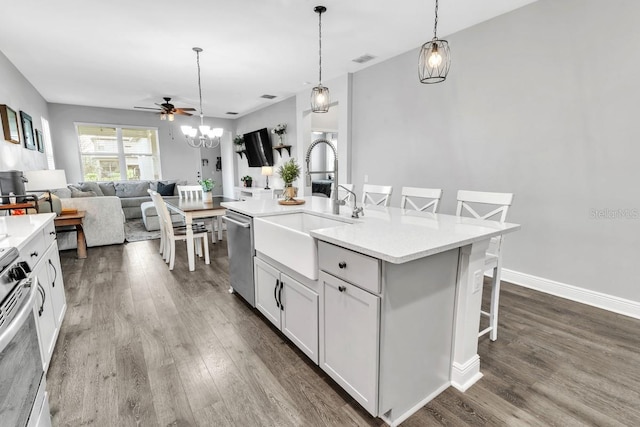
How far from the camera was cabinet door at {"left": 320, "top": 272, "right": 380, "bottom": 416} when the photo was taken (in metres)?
1.39

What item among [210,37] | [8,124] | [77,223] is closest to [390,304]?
[210,37]

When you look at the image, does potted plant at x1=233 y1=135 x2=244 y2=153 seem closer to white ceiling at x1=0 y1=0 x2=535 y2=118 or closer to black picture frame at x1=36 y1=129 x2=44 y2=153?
white ceiling at x1=0 y1=0 x2=535 y2=118

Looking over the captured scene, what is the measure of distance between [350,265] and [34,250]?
180 cm

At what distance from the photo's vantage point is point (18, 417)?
0.97m

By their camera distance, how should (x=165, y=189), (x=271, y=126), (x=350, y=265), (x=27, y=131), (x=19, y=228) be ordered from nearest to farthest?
(x=350, y=265), (x=19, y=228), (x=27, y=131), (x=271, y=126), (x=165, y=189)

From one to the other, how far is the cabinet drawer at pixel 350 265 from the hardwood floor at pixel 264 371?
27.7 inches

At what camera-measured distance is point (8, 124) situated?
3.62 meters

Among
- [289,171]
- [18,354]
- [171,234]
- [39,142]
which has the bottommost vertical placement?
[171,234]

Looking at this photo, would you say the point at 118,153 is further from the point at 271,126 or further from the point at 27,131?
the point at 271,126

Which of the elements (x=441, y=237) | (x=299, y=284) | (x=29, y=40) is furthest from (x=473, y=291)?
(x=29, y=40)

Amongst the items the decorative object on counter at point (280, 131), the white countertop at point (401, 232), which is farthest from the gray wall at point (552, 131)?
the decorative object on counter at point (280, 131)

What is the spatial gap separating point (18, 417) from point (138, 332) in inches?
57.4

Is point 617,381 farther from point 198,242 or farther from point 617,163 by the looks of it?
point 198,242

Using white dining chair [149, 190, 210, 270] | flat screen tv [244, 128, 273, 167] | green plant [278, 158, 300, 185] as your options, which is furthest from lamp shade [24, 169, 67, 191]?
flat screen tv [244, 128, 273, 167]
